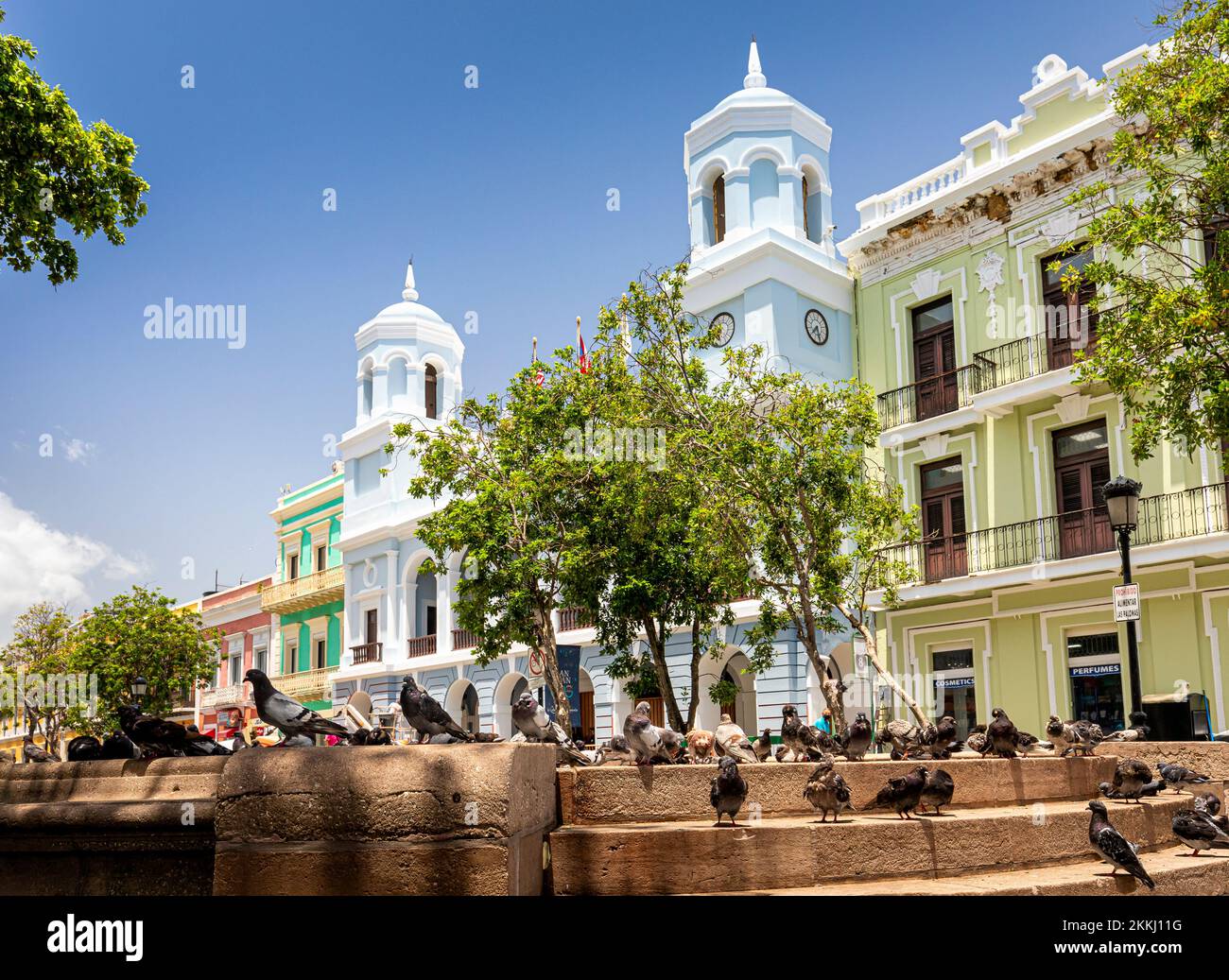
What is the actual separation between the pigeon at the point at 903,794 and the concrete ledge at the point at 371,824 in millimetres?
3081

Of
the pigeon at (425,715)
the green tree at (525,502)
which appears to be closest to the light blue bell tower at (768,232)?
the green tree at (525,502)

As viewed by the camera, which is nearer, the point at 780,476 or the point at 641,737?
the point at 641,737

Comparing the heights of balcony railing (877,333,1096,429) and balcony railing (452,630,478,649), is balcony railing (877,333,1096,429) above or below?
above

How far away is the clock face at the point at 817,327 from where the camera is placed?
2408 centimetres

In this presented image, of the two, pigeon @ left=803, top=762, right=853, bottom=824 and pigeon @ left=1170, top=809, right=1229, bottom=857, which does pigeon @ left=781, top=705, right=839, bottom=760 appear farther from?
pigeon @ left=1170, top=809, right=1229, bottom=857

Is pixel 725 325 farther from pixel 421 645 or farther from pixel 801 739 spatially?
pixel 801 739

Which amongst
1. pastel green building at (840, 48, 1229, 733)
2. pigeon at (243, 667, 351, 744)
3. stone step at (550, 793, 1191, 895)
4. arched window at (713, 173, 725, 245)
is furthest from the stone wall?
arched window at (713, 173, 725, 245)

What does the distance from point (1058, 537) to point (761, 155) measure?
35.1 ft

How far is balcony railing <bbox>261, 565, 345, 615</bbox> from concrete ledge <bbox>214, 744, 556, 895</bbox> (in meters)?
33.8

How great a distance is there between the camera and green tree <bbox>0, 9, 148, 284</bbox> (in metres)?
10.5

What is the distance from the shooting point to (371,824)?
15.3 feet

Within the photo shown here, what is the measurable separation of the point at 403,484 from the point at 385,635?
184 inches

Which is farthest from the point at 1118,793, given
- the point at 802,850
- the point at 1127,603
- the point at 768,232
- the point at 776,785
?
the point at 768,232

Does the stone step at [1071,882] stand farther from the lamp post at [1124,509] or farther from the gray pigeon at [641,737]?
the lamp post at [1124,509]
